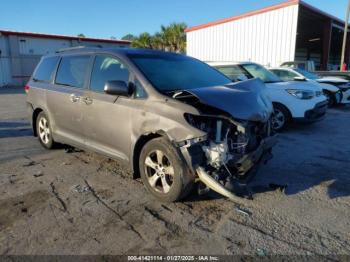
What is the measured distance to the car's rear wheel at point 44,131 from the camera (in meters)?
5.73

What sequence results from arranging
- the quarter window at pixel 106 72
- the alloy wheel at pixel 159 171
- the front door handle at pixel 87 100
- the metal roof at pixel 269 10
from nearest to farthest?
the alloy wheel at pixel 159 171, the quarter window at pixel 106 72, the front door handle at pixel 87 100, the metal roof at pixel 269 10

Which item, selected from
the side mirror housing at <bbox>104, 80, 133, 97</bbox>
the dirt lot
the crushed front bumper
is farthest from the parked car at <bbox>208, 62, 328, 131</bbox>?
the side mirror housing at <bbox>104, 80, 133, 97</bbox>

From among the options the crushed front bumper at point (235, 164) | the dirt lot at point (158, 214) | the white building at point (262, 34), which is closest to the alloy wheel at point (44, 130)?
the dirt lot at point (158, 214)

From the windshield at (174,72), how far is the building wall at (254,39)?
16.9 m

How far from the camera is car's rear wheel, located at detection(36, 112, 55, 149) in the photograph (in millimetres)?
5730

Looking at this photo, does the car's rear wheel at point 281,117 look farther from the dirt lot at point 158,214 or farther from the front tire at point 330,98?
the front tire at point 330,98

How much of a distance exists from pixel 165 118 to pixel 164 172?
64 cm

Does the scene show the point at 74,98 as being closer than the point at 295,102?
Yes

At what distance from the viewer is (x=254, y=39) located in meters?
21.7

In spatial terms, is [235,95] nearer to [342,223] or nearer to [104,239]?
[342,223]

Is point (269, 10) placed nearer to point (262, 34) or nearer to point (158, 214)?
point (262, 34)

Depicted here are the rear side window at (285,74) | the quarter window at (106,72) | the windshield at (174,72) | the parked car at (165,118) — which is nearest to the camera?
the parked car at (165,118)

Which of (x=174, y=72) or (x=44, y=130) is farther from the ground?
(x=174, y=72)

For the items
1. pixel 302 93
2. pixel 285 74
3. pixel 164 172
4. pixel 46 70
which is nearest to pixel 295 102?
pixel 302 93
